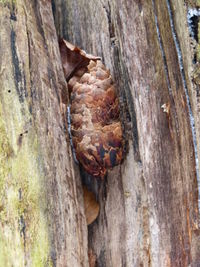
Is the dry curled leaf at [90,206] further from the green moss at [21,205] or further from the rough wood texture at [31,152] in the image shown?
the green moss at [21,205]

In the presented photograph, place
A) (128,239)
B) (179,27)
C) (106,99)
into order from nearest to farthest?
(179,27), (106,99), (128,239)

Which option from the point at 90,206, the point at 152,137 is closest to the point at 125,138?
the point at 152,137

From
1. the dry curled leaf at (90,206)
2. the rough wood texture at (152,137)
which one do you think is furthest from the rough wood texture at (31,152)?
the rough wood texture at (152,137)

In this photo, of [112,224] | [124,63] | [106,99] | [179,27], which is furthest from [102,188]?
[179,27]

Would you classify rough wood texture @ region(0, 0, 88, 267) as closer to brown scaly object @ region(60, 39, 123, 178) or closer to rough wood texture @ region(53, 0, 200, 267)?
brown scaly object @ region(60, 39, 123, 178)

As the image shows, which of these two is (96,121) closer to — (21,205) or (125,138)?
(125,138)

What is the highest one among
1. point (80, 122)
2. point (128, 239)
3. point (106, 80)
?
point (106, 80)

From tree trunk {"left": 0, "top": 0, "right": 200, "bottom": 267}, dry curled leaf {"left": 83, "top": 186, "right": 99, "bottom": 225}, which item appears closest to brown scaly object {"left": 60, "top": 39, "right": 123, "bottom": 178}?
tree trunk {"left": 0, "top": 0, "right": 200, "bottom": 267}

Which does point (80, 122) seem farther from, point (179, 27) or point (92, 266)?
point (92, 266)
